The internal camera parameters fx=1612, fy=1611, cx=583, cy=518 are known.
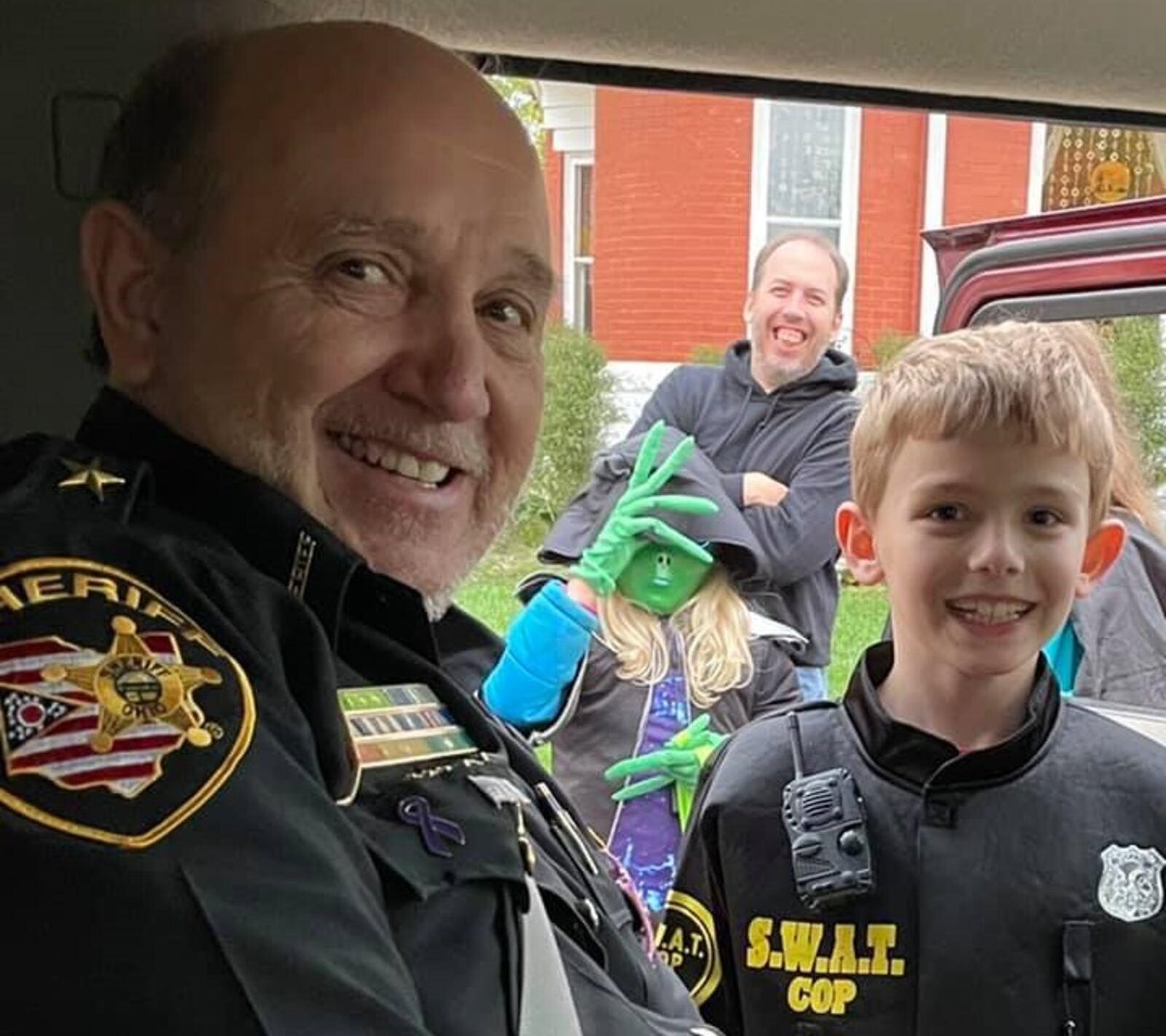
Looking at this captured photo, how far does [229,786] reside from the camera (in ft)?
2.75

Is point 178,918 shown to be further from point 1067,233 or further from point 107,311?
point 1067,233

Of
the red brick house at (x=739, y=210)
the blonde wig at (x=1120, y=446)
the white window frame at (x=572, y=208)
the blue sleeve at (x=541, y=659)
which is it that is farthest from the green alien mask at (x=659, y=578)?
the red brick house at (x=739, y=210)

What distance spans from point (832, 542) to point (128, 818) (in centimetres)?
265

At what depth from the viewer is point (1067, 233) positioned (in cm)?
286

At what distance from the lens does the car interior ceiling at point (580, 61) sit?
1.33m

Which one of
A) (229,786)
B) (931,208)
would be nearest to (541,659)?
(229,786)

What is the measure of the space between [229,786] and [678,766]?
211cm

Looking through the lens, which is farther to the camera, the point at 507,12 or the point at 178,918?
the point at 507,12

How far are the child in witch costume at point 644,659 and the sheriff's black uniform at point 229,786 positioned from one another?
5.51ft

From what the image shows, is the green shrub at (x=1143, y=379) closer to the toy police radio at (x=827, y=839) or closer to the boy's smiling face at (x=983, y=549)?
the boy's smiling face at (x=983, y=549)

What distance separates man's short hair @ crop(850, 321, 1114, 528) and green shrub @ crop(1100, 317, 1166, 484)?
1.09 meters

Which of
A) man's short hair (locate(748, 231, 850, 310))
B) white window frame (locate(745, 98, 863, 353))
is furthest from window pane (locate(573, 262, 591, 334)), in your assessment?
man's short hair (locate(748, 231, 850, 310))

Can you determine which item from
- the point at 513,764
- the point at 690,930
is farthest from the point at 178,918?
the point at 690,930

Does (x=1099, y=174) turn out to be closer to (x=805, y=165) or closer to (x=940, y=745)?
(x=805, y=165)
